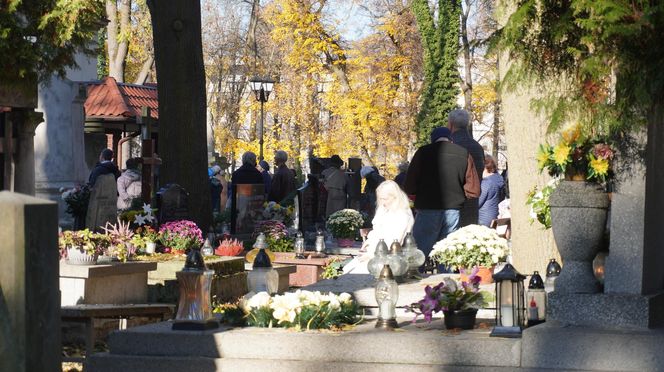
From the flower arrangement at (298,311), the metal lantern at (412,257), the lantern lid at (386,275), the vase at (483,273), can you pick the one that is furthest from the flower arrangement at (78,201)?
the lantern lid at (386,275)

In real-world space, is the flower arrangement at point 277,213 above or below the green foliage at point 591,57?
below

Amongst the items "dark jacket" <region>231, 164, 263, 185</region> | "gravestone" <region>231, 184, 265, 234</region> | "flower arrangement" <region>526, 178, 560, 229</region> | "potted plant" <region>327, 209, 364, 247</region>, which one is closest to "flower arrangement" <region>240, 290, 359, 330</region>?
"flower arrangement" <region>526, 178, 560, 229</region>

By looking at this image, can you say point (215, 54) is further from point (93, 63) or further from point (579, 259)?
point (579, 259)

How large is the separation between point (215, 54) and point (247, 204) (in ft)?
137

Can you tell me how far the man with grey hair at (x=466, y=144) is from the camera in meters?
15.6

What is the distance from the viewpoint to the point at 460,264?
1230 cm

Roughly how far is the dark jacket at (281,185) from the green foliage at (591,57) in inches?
589

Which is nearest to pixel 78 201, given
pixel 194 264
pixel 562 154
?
pixel 194 264

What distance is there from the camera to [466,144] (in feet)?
A: 52.0

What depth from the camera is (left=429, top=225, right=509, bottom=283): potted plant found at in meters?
12.2

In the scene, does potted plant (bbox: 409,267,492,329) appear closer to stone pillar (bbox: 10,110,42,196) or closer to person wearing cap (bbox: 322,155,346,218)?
stone pillar (bbox: 10,110,42,196)

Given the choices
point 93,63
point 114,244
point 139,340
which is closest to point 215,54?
point 93,63

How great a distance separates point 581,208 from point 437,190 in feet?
17.8

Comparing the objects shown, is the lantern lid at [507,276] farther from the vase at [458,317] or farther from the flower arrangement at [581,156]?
the flower arrangement at [581,156]
